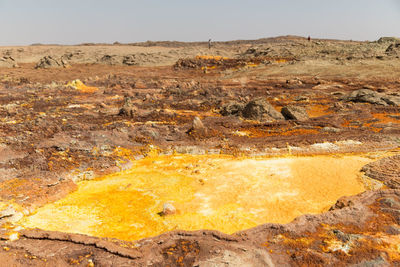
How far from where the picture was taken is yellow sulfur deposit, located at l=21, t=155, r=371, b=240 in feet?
19.0

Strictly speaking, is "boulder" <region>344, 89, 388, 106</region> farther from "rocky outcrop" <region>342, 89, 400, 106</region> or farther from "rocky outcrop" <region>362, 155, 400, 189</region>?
"rocky outcrop" <region>362, 155, 400, 189</region>

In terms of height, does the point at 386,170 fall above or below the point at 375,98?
below

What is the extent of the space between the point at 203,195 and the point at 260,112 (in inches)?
272

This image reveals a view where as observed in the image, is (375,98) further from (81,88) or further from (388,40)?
(388,40)

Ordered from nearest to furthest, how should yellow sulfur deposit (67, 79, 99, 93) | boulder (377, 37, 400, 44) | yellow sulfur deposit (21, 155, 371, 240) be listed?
1. yellow sulfur deposit (21, 155, 371, 240)
2. yellow sulfur deposit (67, 79, 99, 93)
3. boulder (377, 37, 400, 44)

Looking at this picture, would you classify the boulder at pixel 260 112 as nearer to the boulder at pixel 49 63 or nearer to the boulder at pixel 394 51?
the boulder at pixel 394 51

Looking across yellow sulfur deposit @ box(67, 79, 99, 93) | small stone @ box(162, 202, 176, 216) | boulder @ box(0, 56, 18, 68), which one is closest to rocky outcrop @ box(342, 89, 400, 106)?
small stone @ box(162, 202, 176, 216)

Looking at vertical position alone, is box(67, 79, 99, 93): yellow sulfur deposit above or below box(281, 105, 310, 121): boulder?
above

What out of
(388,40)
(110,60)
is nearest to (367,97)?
(388,40)

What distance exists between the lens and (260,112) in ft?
42.0

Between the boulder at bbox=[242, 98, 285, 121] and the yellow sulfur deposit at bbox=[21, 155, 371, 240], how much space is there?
420cm

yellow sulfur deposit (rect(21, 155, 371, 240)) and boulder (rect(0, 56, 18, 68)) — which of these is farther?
boulder (rect(0, 56, 18, 68))

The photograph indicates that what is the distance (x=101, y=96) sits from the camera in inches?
741

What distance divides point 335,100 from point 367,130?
222 inches
